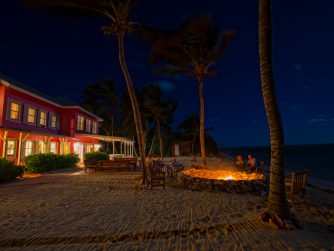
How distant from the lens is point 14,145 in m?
15.3

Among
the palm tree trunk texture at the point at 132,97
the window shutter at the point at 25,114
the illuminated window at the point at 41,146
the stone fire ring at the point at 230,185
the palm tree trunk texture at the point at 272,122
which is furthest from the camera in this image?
the illuminated window at the point at 41,146

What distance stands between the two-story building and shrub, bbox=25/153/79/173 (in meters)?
0.73

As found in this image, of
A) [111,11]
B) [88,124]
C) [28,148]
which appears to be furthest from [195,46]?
[88,124]

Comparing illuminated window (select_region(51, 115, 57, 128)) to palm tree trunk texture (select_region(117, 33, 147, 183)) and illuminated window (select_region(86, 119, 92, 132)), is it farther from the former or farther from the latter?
palm tree trunk texture (select_region(117, 33, 147, 183))

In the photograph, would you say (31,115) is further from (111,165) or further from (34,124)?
(111,165)

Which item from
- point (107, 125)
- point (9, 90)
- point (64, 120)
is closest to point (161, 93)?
point (107, 125)

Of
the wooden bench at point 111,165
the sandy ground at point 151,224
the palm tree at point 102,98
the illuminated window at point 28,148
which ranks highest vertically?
the palm tree at point 102,98

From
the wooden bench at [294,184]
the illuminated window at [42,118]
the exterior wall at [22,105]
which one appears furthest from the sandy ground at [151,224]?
the illuminated window at [42,118]

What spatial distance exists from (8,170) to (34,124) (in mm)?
7286

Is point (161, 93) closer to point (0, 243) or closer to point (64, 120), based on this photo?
point (64, 120)

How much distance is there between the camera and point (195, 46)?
15055mm

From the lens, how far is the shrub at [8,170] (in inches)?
444

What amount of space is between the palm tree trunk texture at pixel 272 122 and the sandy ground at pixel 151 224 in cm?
58

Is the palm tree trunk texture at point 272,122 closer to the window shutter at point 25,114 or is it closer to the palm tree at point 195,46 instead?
Result: the palm tree at point 195,46
